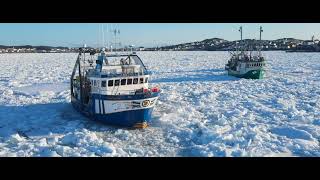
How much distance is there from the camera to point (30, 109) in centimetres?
1416

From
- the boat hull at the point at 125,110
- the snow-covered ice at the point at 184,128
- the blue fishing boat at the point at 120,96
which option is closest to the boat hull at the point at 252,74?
the snow-covered ice at the point at 184,128

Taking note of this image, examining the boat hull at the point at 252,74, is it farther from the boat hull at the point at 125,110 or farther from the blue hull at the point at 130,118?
the blue hull at the point at 130,118

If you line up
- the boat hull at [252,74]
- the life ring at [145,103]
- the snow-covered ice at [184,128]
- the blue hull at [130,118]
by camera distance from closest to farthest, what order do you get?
the snow-covered ice at [184,128] < the blue hull at [130,118] < the life ring at [145,103] < the boat hull at [252,74]

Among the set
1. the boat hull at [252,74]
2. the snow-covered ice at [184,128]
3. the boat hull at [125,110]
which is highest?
the boat hull at [252,74]

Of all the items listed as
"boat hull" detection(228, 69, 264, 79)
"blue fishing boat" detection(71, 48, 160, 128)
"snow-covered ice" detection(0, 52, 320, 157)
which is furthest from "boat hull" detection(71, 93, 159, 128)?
"boat hull" detection(228, 69, 264, 79)

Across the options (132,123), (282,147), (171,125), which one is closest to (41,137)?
Answer: (132,123)

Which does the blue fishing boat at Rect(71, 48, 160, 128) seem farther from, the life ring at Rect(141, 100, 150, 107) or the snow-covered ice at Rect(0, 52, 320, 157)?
the snow-covered ice at Rect(0, 52, 320, 157)

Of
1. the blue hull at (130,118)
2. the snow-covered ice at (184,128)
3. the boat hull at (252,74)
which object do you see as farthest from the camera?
the boat hull at (252,74)

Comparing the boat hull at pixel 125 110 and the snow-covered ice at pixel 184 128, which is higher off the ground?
Result: the boat hull at pixel 125 110
